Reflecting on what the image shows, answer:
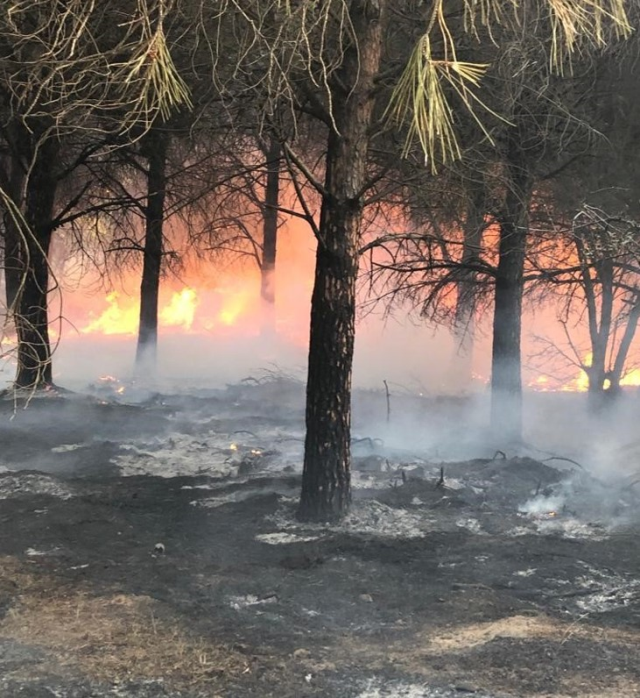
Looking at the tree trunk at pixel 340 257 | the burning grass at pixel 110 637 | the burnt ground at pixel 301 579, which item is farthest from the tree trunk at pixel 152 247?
the burning grass at pixel 110 637

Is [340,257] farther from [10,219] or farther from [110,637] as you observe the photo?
[10,219]

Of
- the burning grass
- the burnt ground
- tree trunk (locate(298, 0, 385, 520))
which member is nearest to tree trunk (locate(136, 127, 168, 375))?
tree trunk (locate(298, 0, 385, 520))

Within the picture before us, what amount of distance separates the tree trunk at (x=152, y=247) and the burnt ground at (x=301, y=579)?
4305mm

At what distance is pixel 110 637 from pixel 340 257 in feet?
11.1

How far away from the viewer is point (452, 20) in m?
7.03

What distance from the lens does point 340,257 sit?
605 centimetres

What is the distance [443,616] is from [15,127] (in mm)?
8657

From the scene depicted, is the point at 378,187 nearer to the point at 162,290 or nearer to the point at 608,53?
the point at 608,53

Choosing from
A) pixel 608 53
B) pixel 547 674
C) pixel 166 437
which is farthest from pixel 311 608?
pixel 608 53

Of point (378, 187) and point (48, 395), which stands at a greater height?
point (378, 187)

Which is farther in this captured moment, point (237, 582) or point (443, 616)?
point (237, 582)

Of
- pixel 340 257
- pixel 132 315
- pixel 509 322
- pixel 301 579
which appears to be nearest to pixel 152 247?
pixel 509 322

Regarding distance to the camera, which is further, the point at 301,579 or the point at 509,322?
the point at 509,322

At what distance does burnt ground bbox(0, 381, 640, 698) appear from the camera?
3.67m
